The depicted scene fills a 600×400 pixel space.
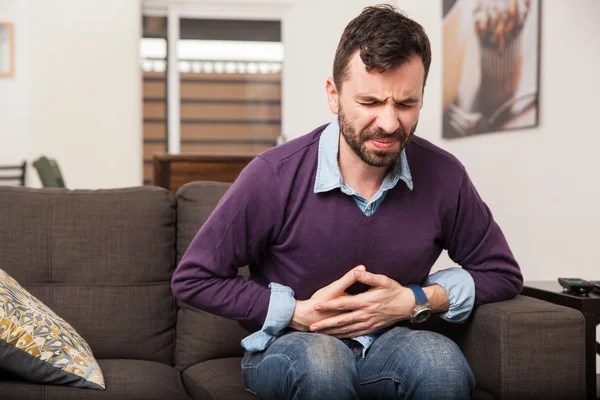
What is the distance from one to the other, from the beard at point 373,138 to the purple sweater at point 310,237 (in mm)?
107

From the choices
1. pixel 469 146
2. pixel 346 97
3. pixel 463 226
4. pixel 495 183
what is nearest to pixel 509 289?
pixel 463 226

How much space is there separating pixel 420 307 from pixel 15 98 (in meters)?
5.67

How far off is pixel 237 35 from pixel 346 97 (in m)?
5.24

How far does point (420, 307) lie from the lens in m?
1.47

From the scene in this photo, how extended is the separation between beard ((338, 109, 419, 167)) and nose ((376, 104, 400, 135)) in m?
0.01

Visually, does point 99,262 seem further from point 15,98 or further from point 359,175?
point 15,98

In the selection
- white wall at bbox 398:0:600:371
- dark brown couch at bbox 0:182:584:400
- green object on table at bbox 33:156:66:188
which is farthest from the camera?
green object on table at bbox 33:156:66:188

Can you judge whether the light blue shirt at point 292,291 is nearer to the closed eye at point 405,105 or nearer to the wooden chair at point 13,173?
the closed eye at point 405,105

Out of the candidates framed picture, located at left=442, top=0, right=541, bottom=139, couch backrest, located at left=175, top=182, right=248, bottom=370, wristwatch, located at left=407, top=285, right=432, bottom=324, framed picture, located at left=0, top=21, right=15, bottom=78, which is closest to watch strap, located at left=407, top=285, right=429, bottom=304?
wristwatch, located at left=407, top=285, right=432, bottom=324

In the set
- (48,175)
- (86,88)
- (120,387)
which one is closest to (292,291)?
(120,387)

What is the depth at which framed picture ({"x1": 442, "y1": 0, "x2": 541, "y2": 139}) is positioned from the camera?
9.73 feet

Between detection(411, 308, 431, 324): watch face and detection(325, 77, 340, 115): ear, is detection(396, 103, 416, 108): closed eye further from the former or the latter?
detection(411, 308, 431, 324): watch face

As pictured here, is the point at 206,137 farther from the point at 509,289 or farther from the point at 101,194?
the point at 509,289

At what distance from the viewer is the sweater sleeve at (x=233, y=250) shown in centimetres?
144
